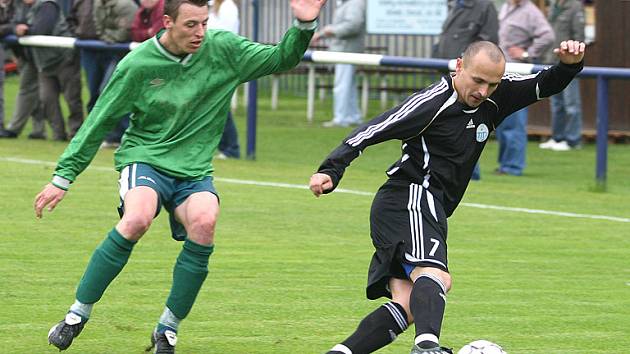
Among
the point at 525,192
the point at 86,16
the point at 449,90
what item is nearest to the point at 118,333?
the point at 449,90

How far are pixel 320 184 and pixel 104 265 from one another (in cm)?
124

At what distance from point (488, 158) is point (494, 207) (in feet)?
16.5

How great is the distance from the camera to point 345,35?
20.9m

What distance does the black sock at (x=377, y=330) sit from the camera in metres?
6.11

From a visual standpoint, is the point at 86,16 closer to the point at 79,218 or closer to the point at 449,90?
the point at 79,218

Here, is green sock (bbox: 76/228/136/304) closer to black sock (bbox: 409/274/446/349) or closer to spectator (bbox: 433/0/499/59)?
black sock (bbox: 409/274/446/349)

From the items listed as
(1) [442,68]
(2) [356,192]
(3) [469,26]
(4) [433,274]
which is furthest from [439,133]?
(3) [469,26]

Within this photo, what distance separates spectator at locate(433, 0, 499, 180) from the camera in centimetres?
1513

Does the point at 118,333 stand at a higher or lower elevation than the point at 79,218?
higher

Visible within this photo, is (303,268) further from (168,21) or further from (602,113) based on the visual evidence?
(602,113)

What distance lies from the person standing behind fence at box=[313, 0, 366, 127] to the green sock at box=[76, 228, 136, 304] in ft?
46.5

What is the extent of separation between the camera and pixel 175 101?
6773 millimetres

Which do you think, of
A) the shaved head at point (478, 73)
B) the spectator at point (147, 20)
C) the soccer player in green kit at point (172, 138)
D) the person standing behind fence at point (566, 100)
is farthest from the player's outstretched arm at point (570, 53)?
the person standing behind fence at point (566, 100)

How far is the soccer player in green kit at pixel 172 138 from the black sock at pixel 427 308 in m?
1.05
